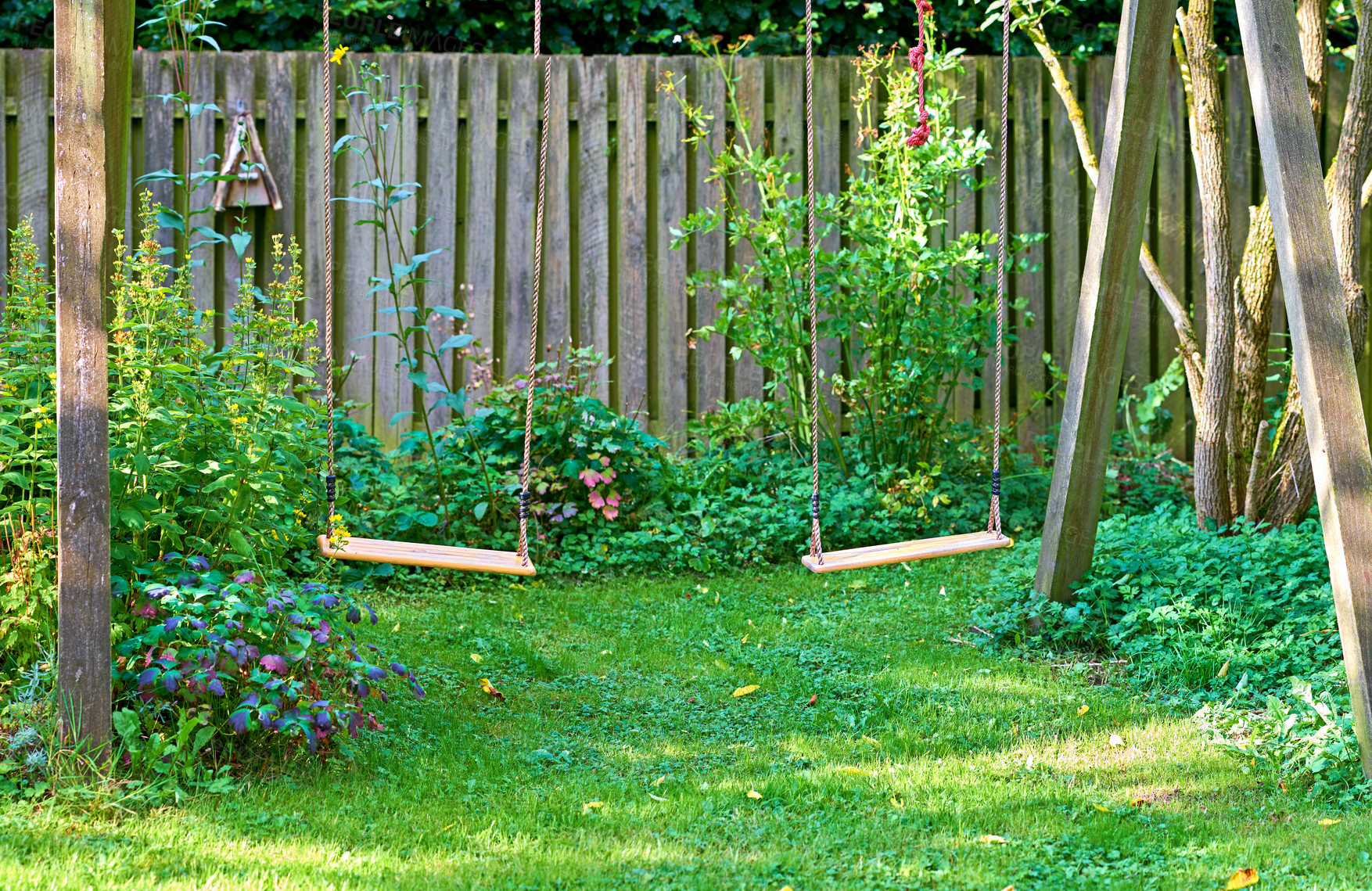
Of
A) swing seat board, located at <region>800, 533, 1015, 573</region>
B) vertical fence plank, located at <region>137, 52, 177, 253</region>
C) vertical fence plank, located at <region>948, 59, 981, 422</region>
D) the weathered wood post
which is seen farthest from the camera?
vertical fence plank, located at <region>948, 59, 981, 422</region>

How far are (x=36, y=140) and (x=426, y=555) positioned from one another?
4.22 m

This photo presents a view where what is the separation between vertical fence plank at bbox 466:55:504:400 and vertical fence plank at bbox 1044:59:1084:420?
10.0 ft

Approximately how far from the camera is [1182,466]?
6254 mm

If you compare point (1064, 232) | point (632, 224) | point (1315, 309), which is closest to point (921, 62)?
point (1315, 309)

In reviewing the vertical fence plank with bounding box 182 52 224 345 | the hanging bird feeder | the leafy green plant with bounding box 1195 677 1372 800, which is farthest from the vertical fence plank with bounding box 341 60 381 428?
the leafy green plant with bounding box 1195 677 1372 800

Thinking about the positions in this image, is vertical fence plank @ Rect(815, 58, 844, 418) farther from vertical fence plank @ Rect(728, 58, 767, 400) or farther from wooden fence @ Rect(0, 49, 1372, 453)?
vertical fence plank @ Rect(728, 58, 767, 400)

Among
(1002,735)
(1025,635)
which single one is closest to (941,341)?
(1025,635)

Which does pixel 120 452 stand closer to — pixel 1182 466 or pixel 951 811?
pixel 951 811

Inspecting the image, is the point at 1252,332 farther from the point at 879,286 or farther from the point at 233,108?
the point at 233,108

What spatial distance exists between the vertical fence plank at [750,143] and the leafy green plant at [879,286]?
1.14 ft

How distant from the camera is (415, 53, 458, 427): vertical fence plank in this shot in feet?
20.8

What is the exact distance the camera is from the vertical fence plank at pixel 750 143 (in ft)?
21.2

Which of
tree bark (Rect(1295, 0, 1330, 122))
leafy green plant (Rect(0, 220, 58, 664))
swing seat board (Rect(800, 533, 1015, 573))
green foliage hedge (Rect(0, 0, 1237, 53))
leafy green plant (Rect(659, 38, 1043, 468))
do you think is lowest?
swing seat board (Rect(800, 533, 1015, 573))

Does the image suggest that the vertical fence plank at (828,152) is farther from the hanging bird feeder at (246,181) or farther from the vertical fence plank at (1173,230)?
the hanging bird feeder at (246,181)
